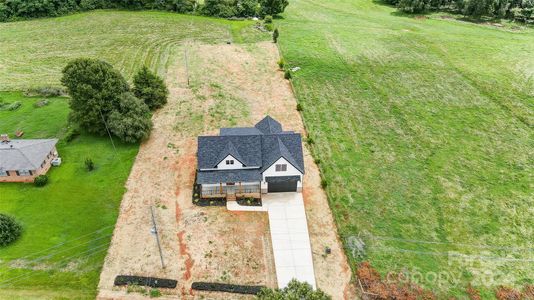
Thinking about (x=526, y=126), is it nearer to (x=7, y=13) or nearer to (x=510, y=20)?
(x=510, y=20)

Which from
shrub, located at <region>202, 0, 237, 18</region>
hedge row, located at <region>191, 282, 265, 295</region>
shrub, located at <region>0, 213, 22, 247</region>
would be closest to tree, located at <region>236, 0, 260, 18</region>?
shrub, located at <region>202, 0, 237, 18</region>

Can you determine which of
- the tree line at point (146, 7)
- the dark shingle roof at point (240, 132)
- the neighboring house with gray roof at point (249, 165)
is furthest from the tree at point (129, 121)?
the tree line at point (146, 7)

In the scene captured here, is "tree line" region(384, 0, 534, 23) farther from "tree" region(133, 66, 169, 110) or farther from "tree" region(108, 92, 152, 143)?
"tree" region(108, 92, 152, 143)

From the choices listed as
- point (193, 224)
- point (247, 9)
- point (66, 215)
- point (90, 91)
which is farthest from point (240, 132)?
point (247, 9)

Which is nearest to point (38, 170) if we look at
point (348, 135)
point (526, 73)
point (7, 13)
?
point (348, 135)

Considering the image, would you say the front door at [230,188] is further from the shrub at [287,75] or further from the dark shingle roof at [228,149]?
the shrub at [287,75]
